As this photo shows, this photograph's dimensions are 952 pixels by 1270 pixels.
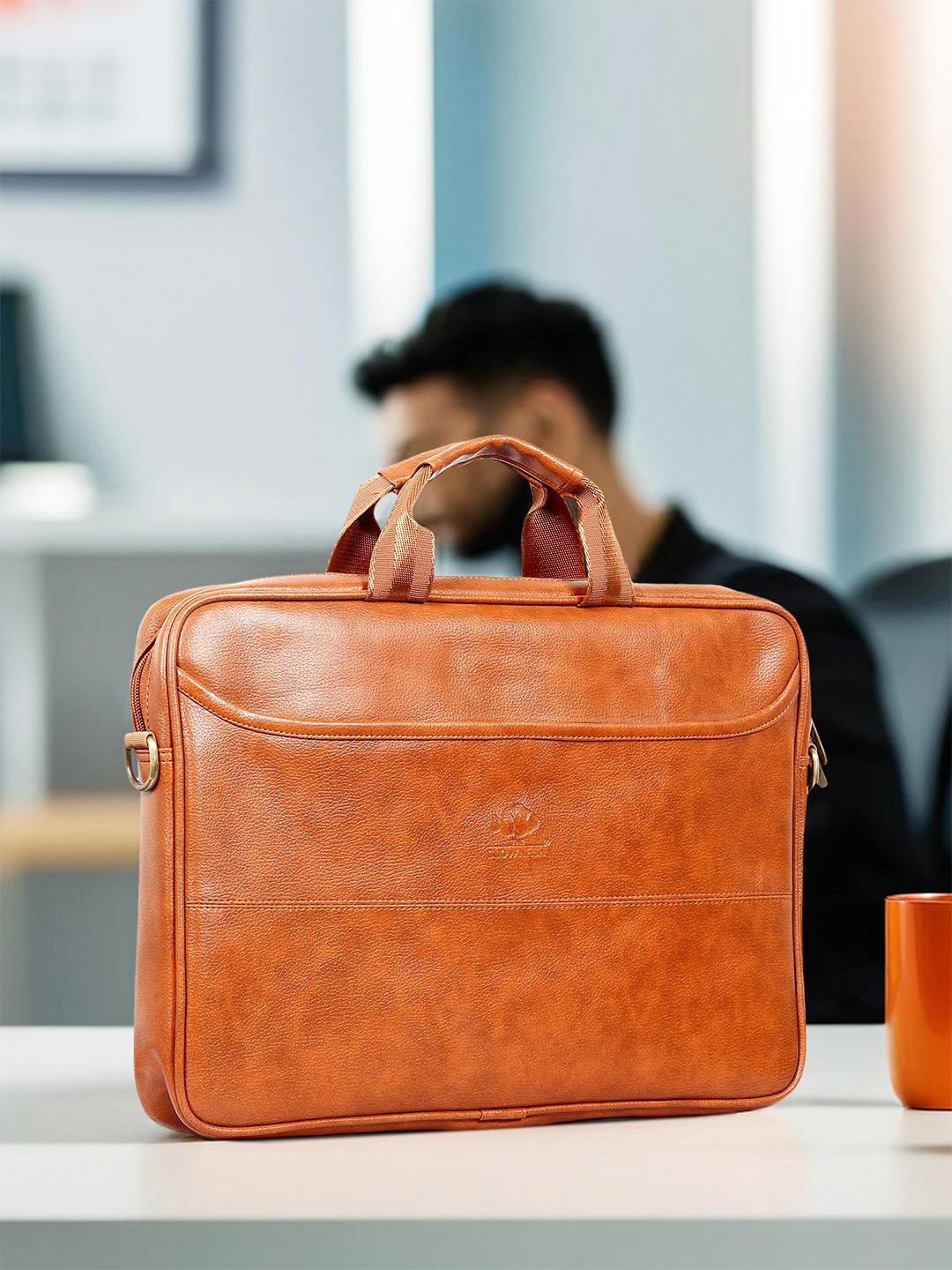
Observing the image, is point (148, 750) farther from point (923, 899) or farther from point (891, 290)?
point (891, 290)

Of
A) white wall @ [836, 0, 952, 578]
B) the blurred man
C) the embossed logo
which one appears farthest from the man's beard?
the embossed logo

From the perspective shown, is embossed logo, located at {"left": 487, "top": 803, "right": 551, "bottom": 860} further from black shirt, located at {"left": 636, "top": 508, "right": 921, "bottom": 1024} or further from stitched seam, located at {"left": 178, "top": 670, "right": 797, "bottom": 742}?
black shirt, located at {"left": 636, "top": 508, "right": 921, "bottom": 1024}

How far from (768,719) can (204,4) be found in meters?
0.93

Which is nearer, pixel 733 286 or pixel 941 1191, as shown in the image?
pixel 941 1191

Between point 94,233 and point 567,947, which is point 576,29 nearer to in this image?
point 94,233

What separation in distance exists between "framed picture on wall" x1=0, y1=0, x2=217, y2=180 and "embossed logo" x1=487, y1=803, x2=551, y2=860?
87 cm

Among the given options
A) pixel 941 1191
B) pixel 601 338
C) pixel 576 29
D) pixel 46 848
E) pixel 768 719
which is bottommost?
pixel 46 848

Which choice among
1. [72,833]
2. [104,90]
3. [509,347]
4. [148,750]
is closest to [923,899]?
[148,750]

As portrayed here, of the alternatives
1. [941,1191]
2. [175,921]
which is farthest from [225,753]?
[941,1191]

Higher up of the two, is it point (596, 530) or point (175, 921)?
point (596, 530)

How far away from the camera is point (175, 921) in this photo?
0.60 meters

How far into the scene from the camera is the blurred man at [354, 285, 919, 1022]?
47.3 inches

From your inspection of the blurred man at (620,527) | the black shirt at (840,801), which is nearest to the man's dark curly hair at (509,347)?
the blurred man at (620,527)

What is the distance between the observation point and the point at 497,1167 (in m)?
0.55
